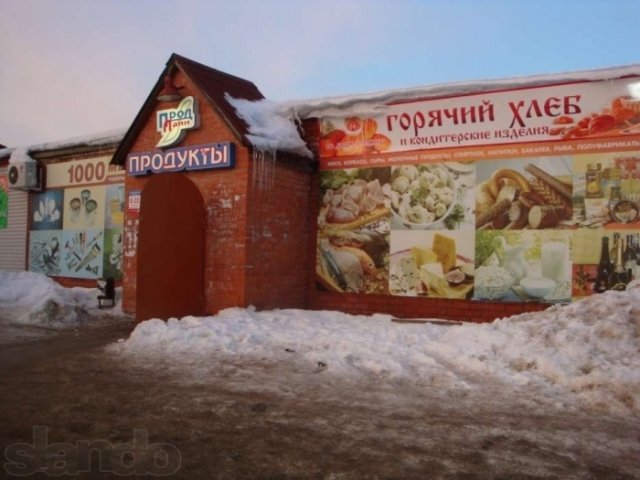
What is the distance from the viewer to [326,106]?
1102 cm

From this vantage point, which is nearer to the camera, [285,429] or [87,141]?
[285,429]

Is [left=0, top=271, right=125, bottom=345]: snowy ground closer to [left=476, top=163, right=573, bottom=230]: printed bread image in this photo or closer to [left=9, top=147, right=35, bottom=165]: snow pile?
[left=9, top=147, right=35, bottom=165]: snow pile

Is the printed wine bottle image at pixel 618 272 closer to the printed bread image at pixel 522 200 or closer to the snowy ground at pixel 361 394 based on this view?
the printed bread image at pixel 522 200

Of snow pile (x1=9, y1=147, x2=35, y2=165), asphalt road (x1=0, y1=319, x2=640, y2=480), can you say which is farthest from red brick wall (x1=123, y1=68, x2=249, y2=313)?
snow pile (x1=9, y1=147, x2=35, y2=165)

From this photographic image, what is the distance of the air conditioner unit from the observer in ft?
54.5

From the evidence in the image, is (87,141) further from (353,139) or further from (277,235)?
(353,139)

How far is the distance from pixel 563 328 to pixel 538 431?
2.74 metres

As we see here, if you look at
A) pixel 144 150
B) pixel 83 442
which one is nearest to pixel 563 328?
pixel 83 442

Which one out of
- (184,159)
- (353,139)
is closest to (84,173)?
(184,159)

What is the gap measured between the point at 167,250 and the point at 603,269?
7601 millimetres

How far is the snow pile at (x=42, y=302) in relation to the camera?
11.0 meters

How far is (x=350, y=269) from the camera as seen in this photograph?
1090cm

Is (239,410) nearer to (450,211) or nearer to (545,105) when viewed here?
(450,211)

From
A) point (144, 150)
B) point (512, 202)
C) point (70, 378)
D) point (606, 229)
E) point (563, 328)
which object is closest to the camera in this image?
point (70, 378)
